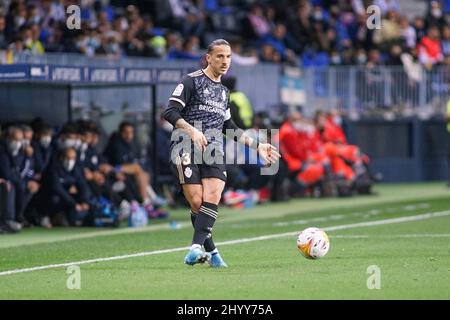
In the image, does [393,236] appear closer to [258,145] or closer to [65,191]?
[258,145]

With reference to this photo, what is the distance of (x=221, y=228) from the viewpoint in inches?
751

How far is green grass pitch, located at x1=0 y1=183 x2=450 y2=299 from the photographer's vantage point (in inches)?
436

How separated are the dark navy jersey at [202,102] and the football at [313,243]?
1444 mm

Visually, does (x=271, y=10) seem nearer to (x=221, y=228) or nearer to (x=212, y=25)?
(x=212, y=25)

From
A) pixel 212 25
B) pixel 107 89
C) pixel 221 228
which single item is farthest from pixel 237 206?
pixel 212 25

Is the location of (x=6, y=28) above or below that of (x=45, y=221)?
above

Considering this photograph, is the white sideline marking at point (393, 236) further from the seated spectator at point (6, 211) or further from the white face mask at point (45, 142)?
the white face mask at point (45, 142)

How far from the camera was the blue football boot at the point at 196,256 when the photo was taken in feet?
42.1

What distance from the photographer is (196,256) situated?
1285cm

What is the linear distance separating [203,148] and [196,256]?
3.51 ft

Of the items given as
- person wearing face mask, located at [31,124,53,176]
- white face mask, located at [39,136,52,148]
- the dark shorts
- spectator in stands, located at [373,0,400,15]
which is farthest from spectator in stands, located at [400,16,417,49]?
the dark shorts

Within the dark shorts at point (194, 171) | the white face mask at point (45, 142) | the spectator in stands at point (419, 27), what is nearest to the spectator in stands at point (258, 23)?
the spectator in stands at point (419, 27)

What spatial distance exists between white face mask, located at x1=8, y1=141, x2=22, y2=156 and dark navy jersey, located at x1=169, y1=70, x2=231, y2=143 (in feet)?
21.2

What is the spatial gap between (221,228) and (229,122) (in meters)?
5.83
